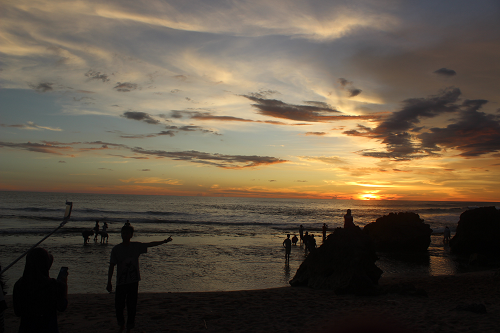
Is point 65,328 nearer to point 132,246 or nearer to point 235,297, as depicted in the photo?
point 132,246

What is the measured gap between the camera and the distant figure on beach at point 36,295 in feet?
10.2

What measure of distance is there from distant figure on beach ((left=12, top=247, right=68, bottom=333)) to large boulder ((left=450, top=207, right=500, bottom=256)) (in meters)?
24.2

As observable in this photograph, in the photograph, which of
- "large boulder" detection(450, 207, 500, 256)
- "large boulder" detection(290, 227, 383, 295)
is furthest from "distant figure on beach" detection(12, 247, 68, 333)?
"large boulder" detection(450, 207, 500, 256)

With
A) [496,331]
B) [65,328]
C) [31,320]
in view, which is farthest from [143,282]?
[496,331]

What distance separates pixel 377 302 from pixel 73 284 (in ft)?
37.4

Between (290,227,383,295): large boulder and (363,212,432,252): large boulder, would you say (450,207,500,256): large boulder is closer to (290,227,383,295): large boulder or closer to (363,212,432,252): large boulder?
(363,212,432,252): large boulder

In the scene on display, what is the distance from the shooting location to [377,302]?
29.1ft

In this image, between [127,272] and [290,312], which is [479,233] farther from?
[127,272]

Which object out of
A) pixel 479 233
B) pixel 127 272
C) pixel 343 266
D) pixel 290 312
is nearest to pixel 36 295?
pixel 127 272

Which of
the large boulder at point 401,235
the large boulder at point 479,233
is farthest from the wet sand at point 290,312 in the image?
the large boulder at point 401,235

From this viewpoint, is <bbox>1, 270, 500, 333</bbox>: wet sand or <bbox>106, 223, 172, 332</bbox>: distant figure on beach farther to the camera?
<bbox>1, 270, 500, 333</bbox>: wet sand

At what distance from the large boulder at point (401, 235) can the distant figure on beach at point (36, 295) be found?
2123cm

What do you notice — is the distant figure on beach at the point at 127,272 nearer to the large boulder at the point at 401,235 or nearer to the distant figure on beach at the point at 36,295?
the distant figure on beach at the point at 36,295

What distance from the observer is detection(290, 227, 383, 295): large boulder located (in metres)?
10.0
